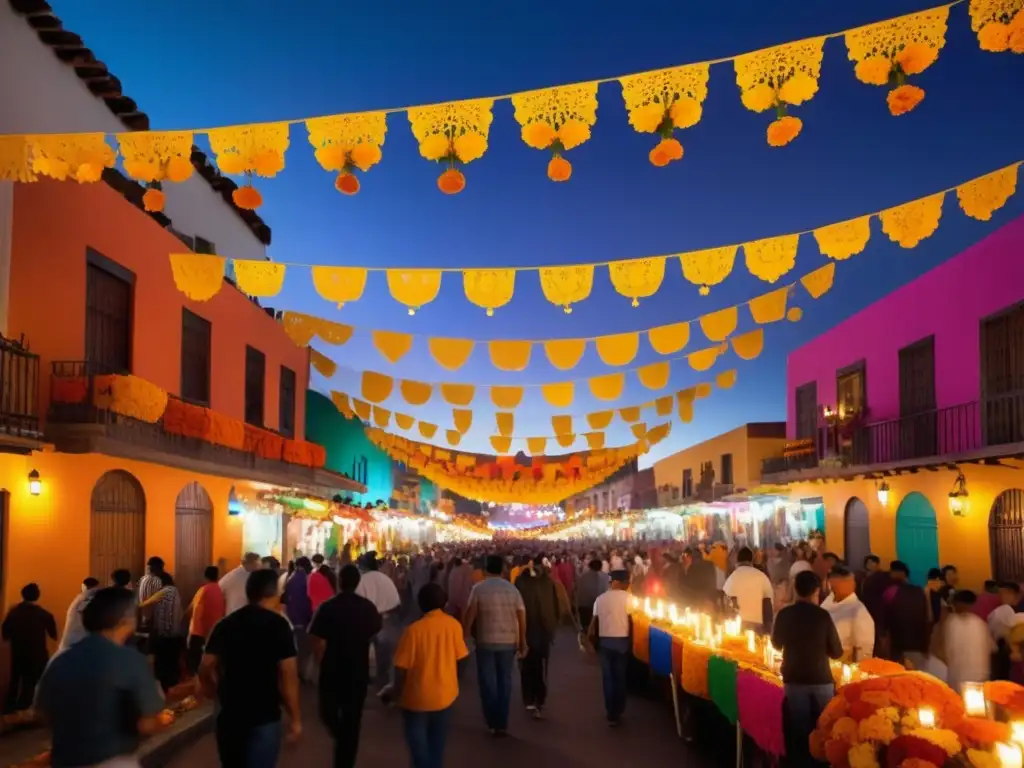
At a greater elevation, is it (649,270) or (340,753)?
(649,270)

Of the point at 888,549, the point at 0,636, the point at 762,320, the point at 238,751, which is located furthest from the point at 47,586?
the point at 888,549

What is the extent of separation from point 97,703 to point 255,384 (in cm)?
2040

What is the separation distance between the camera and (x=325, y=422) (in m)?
41.1

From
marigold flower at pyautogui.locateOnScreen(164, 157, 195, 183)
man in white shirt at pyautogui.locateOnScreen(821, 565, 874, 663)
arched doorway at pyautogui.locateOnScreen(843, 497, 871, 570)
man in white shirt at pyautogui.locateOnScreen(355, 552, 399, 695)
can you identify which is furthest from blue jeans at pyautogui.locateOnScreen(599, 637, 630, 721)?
arched doorway at pyautogui.locateOnScreen(843, 497, 871, 570)

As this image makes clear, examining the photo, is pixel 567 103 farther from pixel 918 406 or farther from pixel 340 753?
pixel 918 406

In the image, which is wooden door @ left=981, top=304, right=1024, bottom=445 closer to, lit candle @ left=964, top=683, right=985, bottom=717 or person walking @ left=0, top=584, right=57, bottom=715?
lit candle @ left=964, top=683, right=985, bottom=717

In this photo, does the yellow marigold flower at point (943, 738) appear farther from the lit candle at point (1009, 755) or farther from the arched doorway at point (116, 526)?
the arched doorway at point (116, 526)

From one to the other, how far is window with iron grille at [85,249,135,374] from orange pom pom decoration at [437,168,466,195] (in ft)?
23.4

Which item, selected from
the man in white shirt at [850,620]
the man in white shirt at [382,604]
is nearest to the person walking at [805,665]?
the man in white shirt at [850,620]

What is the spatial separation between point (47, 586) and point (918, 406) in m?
16.8

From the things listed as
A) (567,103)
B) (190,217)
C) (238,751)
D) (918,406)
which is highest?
(190,217)

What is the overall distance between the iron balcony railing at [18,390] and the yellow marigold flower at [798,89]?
340 inches

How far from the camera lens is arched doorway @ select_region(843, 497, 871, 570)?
24.3 meters

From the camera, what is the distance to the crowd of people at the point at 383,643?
511 centimetres
